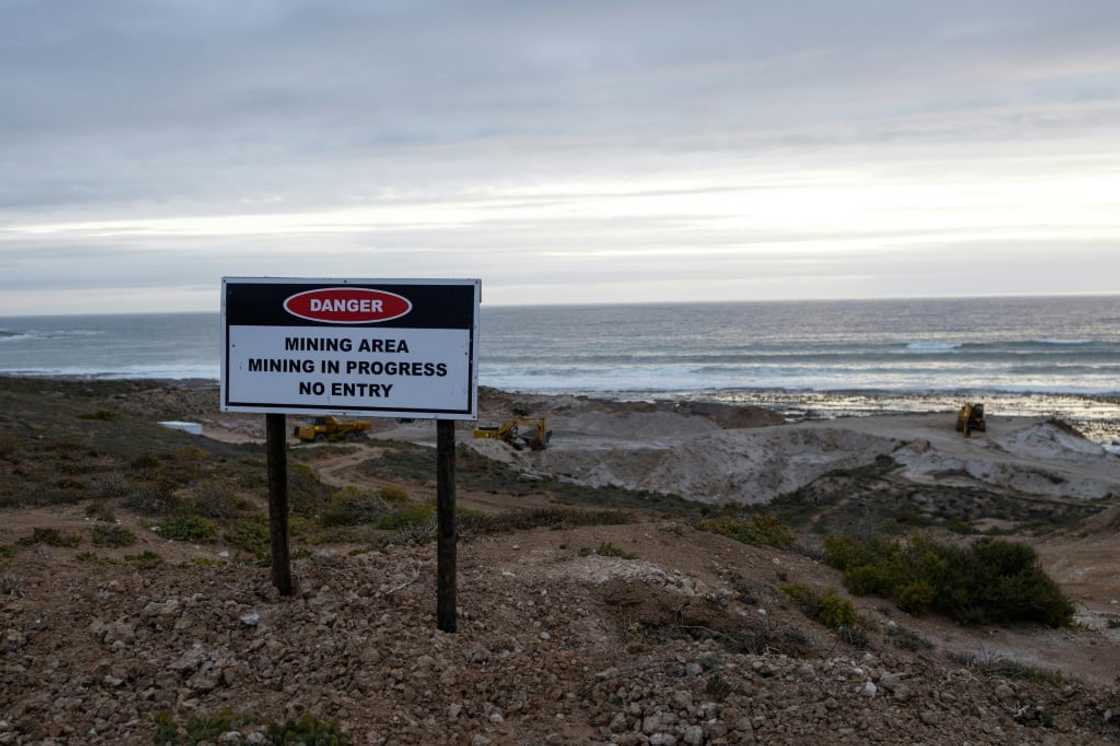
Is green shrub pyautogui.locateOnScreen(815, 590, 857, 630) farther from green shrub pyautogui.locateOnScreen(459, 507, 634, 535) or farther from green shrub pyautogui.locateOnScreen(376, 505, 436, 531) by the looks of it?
green shrub pyautogui.locateOnScreen(376, 505, 436, 531)

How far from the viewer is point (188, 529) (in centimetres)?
1041

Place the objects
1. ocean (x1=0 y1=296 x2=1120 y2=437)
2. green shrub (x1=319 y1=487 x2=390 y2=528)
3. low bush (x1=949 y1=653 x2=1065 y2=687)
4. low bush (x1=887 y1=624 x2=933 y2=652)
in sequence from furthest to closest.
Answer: ocean (x1=0 y1=296 x2=1120 y2=437)
green shrub (x1=319 y1=487 x2=390 y2=528)
low bush (x1=887 y1=624 x2=933 y2=652)
low bush (x1=949 y1=653 x2=1065 y2=687)

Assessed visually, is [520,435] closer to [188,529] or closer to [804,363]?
[188,529]

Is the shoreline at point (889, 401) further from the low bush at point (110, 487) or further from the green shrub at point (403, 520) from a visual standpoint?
the low bush at point (110, 487)

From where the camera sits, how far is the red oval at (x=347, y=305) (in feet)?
21.3

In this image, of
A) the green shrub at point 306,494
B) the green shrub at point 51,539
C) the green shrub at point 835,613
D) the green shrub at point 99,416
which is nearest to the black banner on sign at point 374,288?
the green shrub at point 51,539

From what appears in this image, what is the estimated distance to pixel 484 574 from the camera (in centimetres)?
821

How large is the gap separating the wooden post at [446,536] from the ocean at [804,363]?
4176 cm

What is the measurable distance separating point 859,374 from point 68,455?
58.6m

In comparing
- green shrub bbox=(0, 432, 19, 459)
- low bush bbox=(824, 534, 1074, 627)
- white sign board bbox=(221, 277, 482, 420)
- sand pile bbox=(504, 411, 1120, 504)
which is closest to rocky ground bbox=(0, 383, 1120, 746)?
low bush bbox=(824, 534, 1074, 627)

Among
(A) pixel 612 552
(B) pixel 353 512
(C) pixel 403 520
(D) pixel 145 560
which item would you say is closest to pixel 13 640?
(D) pixel 145 560

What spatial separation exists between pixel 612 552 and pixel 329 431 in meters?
27.1

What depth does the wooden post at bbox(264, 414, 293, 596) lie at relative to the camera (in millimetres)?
7094

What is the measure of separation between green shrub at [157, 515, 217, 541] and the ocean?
39333mm
